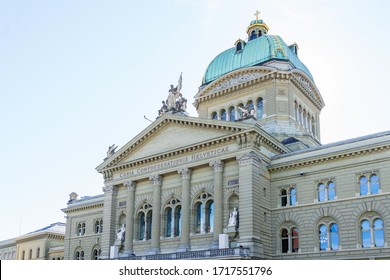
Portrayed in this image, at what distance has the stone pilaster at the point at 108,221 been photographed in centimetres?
Result: 4925

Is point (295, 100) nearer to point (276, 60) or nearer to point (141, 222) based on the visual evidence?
point (276, 60)

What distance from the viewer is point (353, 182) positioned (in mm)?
38281

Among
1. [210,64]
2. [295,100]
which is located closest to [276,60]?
[295,100]

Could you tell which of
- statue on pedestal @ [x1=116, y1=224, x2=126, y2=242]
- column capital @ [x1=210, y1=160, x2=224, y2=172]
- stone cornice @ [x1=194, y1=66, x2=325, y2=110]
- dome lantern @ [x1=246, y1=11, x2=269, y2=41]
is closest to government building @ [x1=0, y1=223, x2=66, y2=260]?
statue on pedestal @ [x1=116, y1=224, x2=126, y2=242]

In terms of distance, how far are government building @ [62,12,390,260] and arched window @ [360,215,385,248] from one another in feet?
0.23

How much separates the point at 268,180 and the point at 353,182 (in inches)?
292

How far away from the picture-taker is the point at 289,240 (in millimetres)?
40625

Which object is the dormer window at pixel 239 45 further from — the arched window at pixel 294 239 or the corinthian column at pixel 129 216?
the arched window at pixel 294 239

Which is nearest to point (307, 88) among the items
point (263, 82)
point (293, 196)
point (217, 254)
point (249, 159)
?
point (263, 82)

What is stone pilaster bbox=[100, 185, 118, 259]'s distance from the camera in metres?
49.2

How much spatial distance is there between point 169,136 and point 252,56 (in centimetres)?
1732

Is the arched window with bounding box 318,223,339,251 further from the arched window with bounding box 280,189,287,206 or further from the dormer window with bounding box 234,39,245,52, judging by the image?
the dormer window with bounding box 234,39,245,52

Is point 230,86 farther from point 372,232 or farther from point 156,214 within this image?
point 372,232

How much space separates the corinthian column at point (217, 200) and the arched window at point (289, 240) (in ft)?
17.1
